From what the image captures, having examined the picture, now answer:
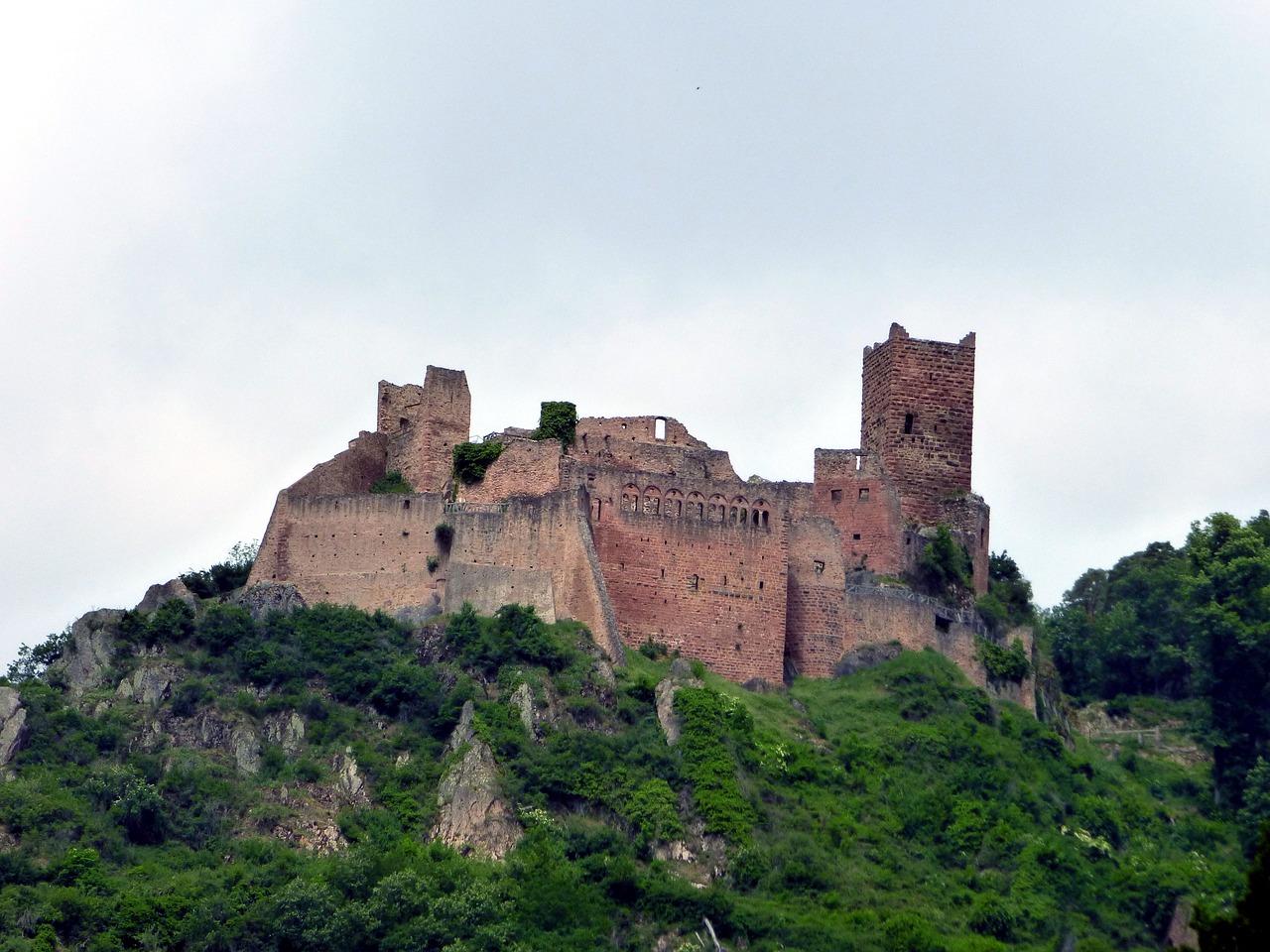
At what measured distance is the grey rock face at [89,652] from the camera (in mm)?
58562

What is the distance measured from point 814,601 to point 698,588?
3.33 metres

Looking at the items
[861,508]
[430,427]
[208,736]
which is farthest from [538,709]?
[861,508]

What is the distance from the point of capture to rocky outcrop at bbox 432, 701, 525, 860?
2103 inches

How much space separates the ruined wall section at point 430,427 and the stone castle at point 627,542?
5cm

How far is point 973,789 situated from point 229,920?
1807 cm

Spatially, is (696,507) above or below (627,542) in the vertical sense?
above

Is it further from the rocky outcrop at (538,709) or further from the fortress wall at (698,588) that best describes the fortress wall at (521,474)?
the rocky outcrop at (538,709)

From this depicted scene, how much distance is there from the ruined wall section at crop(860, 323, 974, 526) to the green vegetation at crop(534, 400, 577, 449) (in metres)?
8.67

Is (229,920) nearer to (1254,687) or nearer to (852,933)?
(852,933)

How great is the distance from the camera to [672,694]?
57375mm

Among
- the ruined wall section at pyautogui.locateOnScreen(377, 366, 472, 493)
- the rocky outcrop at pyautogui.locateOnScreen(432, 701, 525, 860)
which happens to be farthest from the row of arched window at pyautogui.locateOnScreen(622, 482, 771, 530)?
the rocky outcrop at pyautogui.locateOnScreen(432, 701, 525, 860)

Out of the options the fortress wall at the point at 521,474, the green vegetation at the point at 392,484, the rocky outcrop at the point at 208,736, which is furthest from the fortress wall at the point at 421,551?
the rocky outcrop at the point at 208,736

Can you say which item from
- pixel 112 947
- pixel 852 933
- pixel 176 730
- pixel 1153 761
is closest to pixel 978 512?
pixel 1153 761

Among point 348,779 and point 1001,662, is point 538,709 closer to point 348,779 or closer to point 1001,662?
point 348,779
